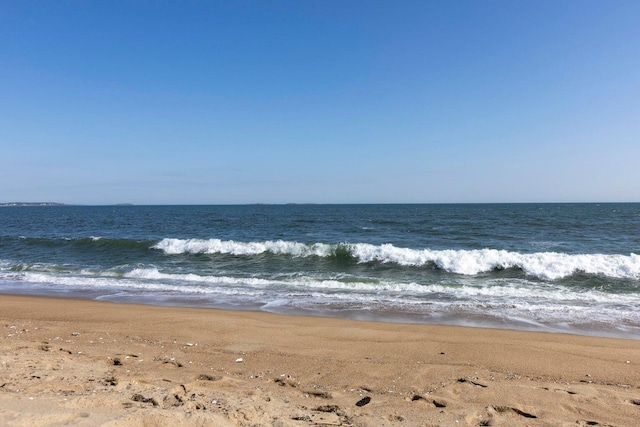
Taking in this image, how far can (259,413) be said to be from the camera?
3631 mm

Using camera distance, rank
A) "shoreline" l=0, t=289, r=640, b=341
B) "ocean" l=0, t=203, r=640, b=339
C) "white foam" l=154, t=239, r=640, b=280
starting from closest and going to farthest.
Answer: "shoreline" l=0, t=289, r=640, b=341, "ocean" l=0, t=203, r=640, b=339, "white foam" l=154, t=239, r=640, b=280

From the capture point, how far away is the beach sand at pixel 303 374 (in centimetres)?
366

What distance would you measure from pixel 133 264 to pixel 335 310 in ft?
38.7

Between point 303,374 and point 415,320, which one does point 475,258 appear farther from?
point 303,374

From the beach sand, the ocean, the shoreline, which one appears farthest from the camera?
the ocean

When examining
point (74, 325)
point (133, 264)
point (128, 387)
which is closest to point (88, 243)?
point (133, 264)

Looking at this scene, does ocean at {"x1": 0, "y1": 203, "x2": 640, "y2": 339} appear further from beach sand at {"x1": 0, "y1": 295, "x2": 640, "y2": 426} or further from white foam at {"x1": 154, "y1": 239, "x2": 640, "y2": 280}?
beach sand at {"x1": 0, "y1": 295, "x2": 640, "y2": 426}

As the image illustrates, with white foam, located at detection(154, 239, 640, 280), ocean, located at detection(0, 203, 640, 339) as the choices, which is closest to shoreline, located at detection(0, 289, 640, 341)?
ocean, located at detection(0, 203, 640, 339)

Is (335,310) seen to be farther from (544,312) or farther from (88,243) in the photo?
(88,243)

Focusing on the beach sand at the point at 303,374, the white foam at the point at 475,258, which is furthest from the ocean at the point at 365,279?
the beach sand at the point at 303,374

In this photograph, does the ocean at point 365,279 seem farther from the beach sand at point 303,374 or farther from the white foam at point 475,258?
the beach sand at point 303,374

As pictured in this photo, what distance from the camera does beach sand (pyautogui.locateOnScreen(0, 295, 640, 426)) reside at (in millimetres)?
3662

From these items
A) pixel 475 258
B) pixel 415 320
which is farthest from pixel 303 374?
pixel 475 258

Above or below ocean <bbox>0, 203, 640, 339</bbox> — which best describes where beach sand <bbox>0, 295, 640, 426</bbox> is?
above
